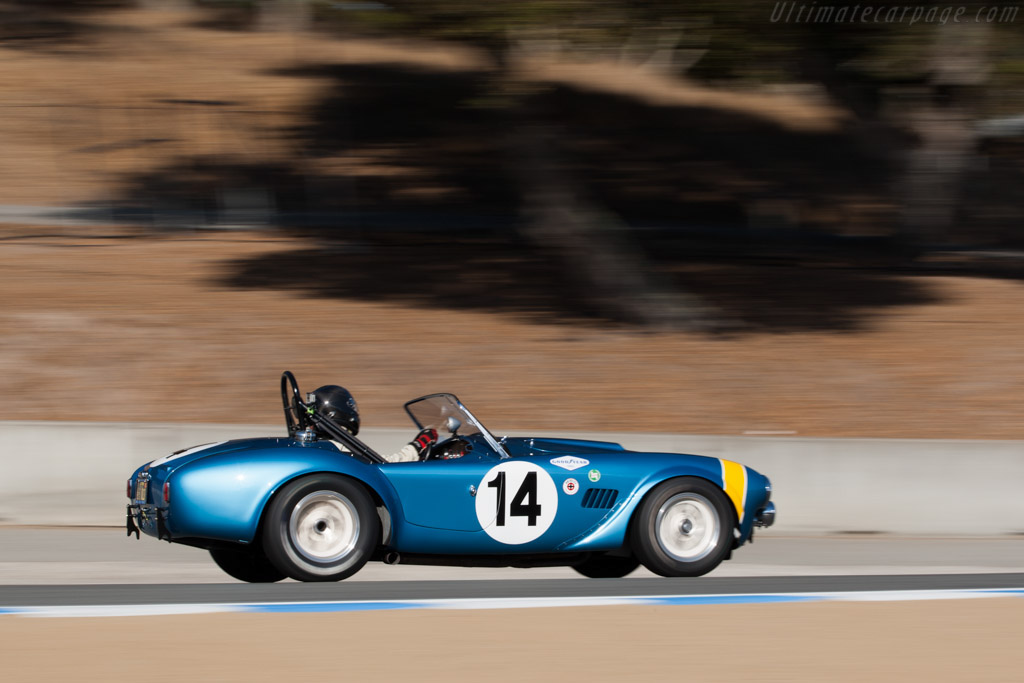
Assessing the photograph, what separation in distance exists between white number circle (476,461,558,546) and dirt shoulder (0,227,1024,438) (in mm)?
5107

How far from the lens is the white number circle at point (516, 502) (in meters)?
7.11

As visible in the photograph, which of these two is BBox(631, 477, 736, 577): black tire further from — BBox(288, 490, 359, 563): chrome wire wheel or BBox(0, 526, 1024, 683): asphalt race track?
BBox(288, 490, 359, 563): chrome wire wheel

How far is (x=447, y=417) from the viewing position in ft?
25.1

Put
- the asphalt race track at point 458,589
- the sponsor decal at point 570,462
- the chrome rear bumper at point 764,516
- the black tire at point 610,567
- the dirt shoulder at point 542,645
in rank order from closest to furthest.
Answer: the dirt shoulder at point 542,645, the asphalt race track at point 458,589, the sponsor decal at point 570,462, the chrome rear bumper at point 764,516, the black tire at point 610,567

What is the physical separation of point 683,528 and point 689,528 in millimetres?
43

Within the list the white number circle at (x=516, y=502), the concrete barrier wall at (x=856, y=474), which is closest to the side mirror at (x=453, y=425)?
the white number circle at (x=516, y=502)

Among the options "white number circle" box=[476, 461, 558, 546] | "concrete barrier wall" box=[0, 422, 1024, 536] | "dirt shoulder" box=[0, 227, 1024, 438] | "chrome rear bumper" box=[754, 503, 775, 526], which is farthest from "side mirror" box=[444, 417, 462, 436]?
"dirt shoulder" box=[0, 227, 1024, 438]

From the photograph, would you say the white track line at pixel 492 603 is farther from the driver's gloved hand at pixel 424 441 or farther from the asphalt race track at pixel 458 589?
the driver's gloved hand at pixel 424 441

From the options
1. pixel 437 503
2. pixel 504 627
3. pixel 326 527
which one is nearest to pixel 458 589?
pixel 437 503

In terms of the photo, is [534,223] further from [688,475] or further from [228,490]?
[228,490]

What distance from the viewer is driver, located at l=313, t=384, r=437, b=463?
7.38 metres

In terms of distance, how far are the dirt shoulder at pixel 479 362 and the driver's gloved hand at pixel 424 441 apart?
471cm

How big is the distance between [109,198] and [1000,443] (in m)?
15.8

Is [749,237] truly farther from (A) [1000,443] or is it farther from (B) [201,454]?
(B) [201,454]
